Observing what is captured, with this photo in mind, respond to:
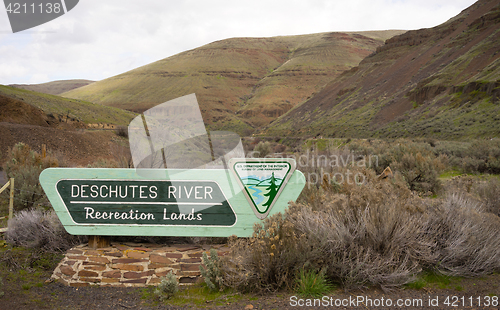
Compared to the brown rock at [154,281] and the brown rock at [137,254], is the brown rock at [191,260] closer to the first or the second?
the brown rock at [154,281]

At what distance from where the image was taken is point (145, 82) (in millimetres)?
122000

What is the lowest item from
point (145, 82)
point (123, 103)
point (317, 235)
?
point (317, 235)

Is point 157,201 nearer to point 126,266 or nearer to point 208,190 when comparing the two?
point 208,190

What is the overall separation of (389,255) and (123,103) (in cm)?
11174

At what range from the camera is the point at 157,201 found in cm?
425

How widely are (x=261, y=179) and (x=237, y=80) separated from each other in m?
125

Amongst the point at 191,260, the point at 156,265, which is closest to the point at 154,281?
the point at 156,265

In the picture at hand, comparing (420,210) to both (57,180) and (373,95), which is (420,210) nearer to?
(57,180)

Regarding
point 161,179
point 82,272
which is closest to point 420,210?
point 161,179

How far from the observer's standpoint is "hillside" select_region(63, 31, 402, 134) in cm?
9769

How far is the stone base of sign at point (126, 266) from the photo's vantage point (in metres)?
4.00

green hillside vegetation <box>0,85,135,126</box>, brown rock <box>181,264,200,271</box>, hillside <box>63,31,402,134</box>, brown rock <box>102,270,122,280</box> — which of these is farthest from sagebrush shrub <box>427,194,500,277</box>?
hillside <box>63,31,402,134</box>

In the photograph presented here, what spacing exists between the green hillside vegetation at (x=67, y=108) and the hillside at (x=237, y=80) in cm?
3478

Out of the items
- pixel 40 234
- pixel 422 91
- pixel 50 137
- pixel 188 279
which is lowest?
pixel 188 279
